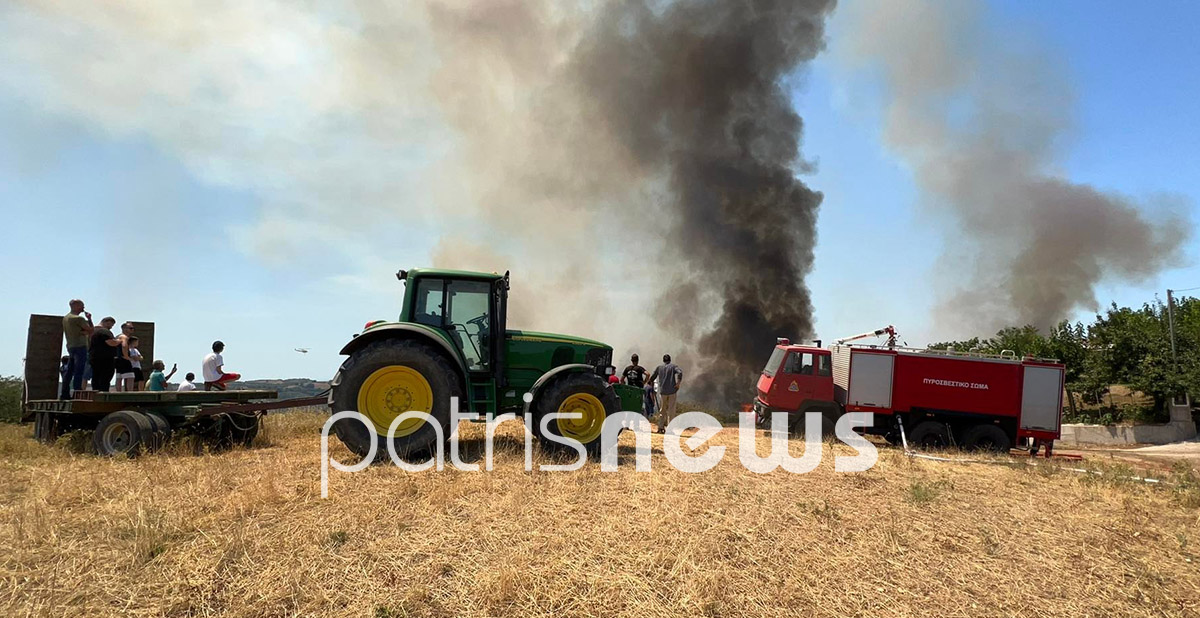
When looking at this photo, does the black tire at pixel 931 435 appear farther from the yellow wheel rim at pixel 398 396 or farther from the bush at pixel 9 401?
Result: the bush at pixel 9 401

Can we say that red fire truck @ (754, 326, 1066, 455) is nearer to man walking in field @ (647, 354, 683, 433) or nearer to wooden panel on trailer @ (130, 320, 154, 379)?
man walking in field @ (647, 354, 683, 433)

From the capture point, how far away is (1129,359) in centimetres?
2331

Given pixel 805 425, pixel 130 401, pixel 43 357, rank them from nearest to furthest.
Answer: pixel 130 401 → pixel 43 357 → pixel 805 425

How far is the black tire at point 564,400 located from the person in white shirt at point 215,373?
17.6ft

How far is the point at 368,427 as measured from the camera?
24.0 feet

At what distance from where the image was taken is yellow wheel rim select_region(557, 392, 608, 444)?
783 centimetres

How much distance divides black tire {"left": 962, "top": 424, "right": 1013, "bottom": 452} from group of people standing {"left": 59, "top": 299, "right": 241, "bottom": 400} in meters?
13.8

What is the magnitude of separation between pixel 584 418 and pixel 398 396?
2.24m

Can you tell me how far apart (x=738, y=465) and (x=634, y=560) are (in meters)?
4.13

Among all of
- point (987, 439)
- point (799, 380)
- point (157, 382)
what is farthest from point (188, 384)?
point (987, 439)

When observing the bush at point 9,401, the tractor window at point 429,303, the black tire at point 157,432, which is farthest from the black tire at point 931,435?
the bush at point 9,401

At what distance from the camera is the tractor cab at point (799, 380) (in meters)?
13.8
